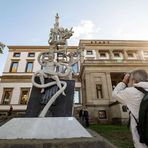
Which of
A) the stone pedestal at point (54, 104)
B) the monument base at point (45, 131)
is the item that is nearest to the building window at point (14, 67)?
the stone pedestal at point (54, 104)

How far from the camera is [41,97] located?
6203mm

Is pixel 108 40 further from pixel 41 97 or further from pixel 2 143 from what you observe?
pixel 2 143

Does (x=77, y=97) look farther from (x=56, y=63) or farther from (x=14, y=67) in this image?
Answer: (x=56, y=63)

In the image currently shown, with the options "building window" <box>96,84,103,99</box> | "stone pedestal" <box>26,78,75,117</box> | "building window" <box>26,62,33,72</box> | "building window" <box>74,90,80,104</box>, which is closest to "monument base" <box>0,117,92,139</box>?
"stone pedestal" <box>26,78,75,117</box>

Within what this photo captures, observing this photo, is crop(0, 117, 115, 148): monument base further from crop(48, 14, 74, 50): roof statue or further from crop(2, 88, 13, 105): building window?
crop(2, 88, 13, 105): building window

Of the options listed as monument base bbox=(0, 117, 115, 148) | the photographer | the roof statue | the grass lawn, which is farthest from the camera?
the roof statue

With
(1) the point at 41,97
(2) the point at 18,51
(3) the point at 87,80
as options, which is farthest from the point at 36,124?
(2) the point at 18,51

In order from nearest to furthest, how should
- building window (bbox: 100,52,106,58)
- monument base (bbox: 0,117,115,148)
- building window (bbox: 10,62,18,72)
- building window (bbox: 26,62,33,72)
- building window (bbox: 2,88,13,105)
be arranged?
monument base (bbox: 0,117,115,148), building window (bbox: 2,88,13,105), building window (bbox: 10,62,18,72), building window (bbox: 26,62,33,72), building window (bbox: 100,52,106,58)

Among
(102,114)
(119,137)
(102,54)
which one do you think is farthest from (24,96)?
(119,137)

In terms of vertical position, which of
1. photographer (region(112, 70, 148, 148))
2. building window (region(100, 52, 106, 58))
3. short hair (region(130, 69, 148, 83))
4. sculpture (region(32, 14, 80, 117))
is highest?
building window (region(100, 52, 106, 58))

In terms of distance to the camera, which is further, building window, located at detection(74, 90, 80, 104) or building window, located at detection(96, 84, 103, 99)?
building window, located at detection(74, 90, 80, 104)

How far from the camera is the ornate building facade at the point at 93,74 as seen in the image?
19094 mm

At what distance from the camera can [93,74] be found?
2119 centimetres

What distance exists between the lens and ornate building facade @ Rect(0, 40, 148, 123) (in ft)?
62.6
